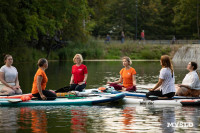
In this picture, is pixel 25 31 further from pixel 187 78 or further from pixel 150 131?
pixel 150 131

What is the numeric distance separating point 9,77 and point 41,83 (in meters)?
1.52

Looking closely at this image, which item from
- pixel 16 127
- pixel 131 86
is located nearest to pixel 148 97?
pixel 131 86

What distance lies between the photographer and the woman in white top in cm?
1429

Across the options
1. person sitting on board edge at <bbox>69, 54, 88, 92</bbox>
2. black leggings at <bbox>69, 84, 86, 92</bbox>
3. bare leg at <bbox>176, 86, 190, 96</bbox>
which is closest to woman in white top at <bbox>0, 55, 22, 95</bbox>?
black leggings at <bbox>69, 84, 86, 92</bbox>

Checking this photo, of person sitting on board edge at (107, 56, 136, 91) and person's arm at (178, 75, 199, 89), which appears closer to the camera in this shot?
person's arm at (178, 75, 199, 89)

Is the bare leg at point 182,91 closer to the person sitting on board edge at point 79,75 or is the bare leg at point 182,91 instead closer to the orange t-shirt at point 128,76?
the orange t-shirt at point 128,76

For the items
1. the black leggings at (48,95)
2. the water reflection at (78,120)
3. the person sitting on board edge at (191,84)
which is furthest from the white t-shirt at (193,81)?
the black leggings at (48,95)

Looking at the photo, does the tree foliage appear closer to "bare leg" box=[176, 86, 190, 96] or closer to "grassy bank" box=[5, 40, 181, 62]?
"grassy bank" box=[5, 40, 181, 62]

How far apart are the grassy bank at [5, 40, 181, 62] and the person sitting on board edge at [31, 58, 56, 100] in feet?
98.1

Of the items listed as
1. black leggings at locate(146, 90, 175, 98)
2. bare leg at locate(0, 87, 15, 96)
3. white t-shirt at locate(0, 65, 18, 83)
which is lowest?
black leggings at locate(146, 90, 175, 98)

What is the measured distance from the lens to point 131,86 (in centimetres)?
1560

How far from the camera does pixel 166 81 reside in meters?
14.0

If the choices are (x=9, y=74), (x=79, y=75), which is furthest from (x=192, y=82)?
(x=9, y=74)

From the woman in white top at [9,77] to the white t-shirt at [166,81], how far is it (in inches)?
181
